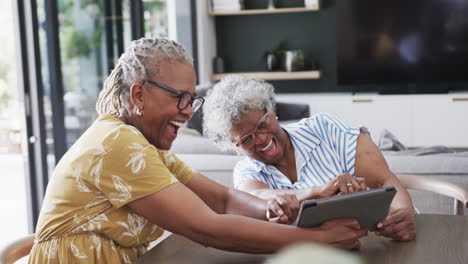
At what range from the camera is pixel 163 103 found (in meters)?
1.33

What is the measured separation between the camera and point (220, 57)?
6570 mm

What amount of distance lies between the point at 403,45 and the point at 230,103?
4425mm

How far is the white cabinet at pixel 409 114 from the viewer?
558 cm

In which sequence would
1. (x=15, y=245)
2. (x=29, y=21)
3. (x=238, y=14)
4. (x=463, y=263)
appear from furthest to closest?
(x=238, y=14) → (x=29, y=21) → (x=15, y=245) → (x=463, y=263)

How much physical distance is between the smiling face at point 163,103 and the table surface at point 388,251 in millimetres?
260

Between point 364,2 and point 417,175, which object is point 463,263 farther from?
point 364,2

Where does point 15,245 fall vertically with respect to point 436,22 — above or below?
below

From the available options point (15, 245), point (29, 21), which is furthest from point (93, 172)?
point (29, 21)

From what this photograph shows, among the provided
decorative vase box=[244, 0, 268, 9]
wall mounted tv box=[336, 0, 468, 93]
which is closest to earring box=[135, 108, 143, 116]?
wall mounted tv box=[336, 0, 468, 93]

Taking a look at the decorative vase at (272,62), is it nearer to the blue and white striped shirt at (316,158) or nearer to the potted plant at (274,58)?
the potted plant at (274,58)

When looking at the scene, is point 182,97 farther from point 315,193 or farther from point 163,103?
point 315,193

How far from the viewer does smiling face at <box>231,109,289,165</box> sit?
1863 millimetres

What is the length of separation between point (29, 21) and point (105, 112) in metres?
1.95

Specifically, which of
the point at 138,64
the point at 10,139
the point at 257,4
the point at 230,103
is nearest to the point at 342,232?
the point at 138,64
